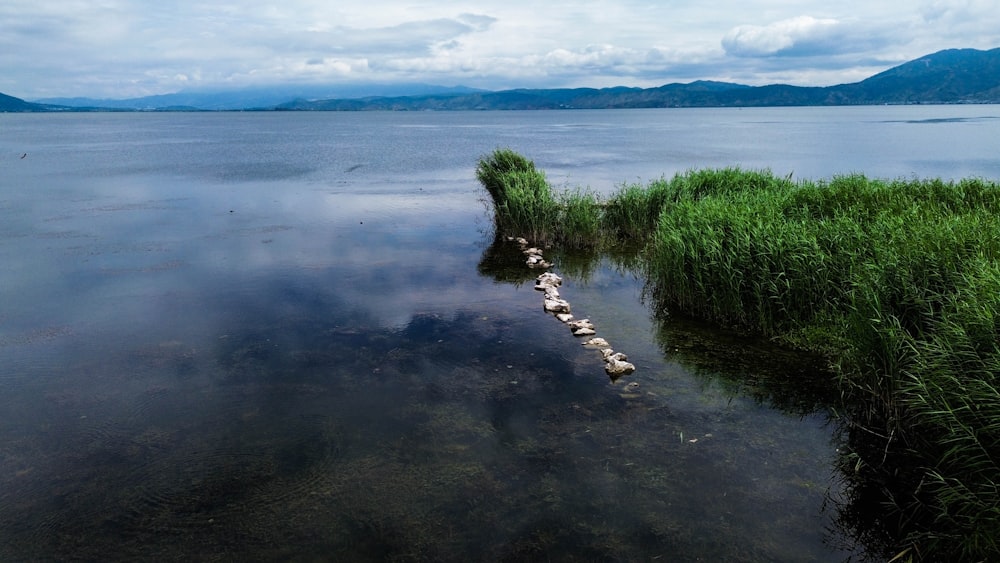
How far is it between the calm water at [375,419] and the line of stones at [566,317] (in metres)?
0.29

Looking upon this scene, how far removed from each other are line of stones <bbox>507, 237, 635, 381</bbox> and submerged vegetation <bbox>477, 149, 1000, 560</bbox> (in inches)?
97.4

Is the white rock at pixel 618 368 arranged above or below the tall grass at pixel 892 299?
below

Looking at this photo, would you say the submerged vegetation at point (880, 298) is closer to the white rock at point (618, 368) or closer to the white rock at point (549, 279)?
the white rock at point (549, 279)

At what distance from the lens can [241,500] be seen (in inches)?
315

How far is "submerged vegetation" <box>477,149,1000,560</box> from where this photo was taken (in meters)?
6.86

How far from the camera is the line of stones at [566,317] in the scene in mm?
11898

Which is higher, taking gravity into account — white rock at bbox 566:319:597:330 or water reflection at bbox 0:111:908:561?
white rock at bbox 566:319:597:330

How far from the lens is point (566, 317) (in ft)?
49.0

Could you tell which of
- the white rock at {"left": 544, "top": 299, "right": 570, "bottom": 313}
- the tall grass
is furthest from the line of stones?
the tall grass

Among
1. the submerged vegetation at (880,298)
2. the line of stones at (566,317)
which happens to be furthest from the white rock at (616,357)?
the submerged vegetation at (880,298)

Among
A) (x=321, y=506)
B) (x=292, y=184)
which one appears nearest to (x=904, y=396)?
(x=321, y=506)

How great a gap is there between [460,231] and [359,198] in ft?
35.6

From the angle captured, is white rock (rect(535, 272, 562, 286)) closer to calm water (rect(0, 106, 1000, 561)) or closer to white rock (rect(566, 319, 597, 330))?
calm water (rect(0, 106, 1000, 561))

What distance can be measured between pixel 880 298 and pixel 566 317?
690 cm
